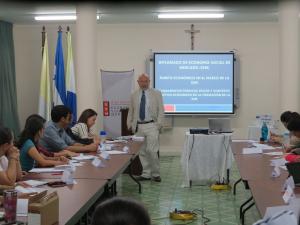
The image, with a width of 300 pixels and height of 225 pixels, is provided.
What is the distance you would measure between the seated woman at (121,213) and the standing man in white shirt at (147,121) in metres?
5.81

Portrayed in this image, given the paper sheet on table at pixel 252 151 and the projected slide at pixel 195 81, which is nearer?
the paper sheet on table at pixel 252 151

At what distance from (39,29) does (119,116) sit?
282cm

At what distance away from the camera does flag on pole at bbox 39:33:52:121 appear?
920 centimetres

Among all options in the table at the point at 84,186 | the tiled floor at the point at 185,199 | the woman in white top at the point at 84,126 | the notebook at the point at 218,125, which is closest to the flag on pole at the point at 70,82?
the tiled floor at the point at 185,199

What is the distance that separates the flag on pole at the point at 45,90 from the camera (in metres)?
9.20

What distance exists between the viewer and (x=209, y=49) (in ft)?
31.8

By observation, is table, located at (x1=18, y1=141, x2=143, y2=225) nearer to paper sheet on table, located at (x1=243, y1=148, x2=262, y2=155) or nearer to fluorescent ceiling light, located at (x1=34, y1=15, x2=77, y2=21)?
paper sheet on table, located at (x1=243, y1=148, x2=262, y2=155)

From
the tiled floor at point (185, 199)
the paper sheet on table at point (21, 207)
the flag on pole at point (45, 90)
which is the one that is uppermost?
the flag on pole at point (45, 90)

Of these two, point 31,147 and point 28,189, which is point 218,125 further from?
point 28,189

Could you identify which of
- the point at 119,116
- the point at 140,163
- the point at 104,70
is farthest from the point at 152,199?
the point at 104,70

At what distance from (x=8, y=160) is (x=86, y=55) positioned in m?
4.28

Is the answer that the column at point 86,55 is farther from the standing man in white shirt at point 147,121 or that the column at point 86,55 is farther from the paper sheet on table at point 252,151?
the paper sheet on table at point 252,151

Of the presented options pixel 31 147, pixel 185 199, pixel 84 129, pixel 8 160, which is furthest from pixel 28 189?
pixel 84 129

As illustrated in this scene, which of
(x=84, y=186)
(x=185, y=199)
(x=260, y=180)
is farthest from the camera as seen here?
(x=185, y=199)
